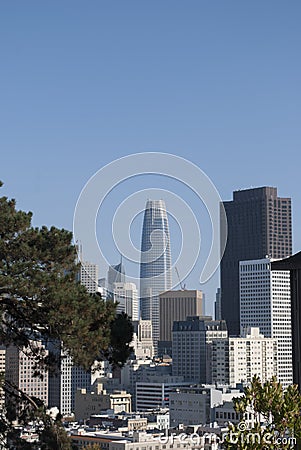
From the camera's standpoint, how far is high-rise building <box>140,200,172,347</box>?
38.8m

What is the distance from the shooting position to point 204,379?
52156mm

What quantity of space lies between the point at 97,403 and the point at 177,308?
2046cm

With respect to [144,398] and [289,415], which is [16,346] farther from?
[144,398]

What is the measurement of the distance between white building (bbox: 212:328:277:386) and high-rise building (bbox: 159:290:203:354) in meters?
12.5

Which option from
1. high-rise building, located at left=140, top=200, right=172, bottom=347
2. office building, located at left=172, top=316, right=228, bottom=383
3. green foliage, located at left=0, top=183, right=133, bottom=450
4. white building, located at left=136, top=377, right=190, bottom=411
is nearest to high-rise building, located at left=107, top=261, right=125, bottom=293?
green foliage, located at left=0, top=183, right=133, bottom=450

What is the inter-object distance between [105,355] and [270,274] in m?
53.1

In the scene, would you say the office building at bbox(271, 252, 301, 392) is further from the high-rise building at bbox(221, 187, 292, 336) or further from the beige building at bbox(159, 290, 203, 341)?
the high-rise building at bbox(221, 187, 292, 336)

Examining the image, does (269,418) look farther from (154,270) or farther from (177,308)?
(177,308)

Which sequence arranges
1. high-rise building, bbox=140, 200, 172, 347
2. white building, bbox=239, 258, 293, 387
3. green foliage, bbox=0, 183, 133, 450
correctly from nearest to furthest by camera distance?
1. green foliage, bbox=0, 183, 133, 450
2. high-rise building, bbox=140, 200, 172, 347
3. white building, bbox=239, 258, 293, 387

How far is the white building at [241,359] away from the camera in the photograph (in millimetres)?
48562

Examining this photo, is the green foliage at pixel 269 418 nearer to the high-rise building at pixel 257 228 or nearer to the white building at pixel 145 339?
the white building at pixel 145 339

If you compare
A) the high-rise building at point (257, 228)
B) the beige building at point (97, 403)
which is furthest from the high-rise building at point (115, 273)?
the high-rise building at point (257, 228)

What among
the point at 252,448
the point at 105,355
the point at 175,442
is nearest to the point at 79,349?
the point at 105,355

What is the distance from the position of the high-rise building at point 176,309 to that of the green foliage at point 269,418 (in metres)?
58.5
